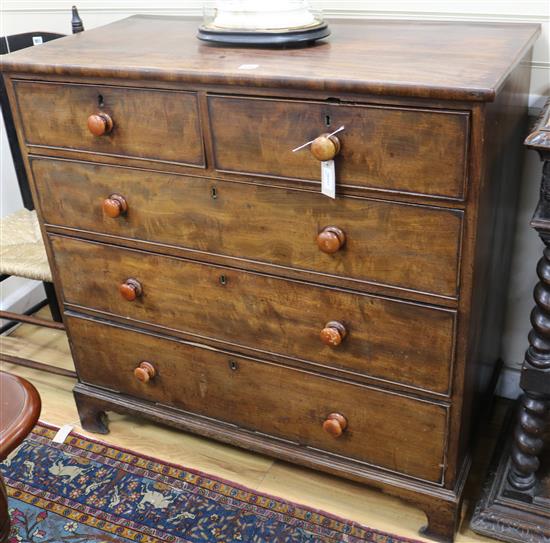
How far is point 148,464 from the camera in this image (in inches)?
76.5

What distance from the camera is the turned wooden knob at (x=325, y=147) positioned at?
1.29m

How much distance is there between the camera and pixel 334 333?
59.4 inches

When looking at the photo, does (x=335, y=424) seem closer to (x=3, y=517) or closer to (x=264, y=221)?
(x=264, y=221)

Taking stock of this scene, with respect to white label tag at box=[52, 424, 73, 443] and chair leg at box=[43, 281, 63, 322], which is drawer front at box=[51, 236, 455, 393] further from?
chair leg at box=[43, 281, 63, 322]

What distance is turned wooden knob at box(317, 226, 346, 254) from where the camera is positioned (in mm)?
1400

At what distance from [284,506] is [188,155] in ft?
2.96

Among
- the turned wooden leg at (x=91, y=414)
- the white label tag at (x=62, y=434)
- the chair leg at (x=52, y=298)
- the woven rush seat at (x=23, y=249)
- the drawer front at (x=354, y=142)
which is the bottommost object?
the white label tag at (x=62, y=434)

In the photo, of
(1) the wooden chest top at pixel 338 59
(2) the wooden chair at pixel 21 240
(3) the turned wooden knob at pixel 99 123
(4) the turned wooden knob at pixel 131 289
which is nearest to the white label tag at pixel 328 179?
(1) the wooden chest top at pixel 338 59

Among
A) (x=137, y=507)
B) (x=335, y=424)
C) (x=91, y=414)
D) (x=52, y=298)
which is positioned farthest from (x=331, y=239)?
(x=52, y=298)

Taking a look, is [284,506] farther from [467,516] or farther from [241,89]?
[241,89]

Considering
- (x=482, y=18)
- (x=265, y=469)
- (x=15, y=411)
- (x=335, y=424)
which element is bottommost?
(x=265, y=469)

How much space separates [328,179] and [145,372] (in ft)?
2.57

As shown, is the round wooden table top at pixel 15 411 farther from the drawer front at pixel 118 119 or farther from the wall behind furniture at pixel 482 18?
the wall behind furniture at pixel 482 18

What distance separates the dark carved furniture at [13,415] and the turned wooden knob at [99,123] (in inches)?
27.2
